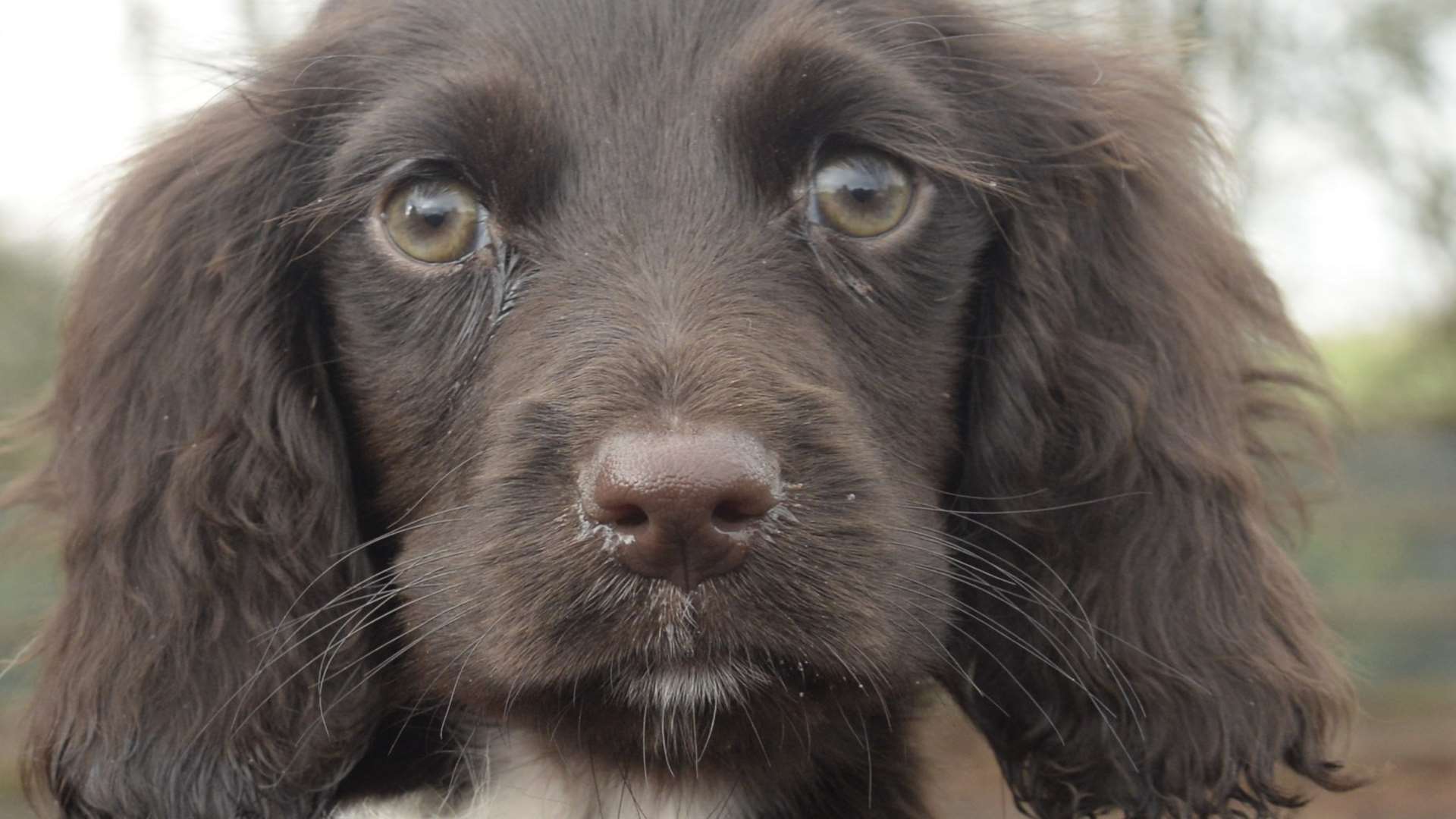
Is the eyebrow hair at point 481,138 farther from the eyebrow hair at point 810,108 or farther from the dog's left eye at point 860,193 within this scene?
the dog's left eye at point 860,193

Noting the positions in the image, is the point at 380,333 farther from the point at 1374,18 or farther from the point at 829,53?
A: the point at 1374,18

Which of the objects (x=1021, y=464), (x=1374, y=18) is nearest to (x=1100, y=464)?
(x=1021, y=464)

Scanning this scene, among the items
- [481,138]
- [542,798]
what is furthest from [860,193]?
[542,798]

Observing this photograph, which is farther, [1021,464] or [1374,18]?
[1374,18]

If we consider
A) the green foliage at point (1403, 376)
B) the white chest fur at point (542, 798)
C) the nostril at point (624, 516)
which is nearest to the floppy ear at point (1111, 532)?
the white chest fur at point (542, 798)

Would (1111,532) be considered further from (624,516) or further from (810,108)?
(624,516)

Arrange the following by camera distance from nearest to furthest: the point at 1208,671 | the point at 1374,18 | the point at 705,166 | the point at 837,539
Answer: the point at 837,539 → the point at 705,166 → the point at 1208,671 → the point at 1374,18
